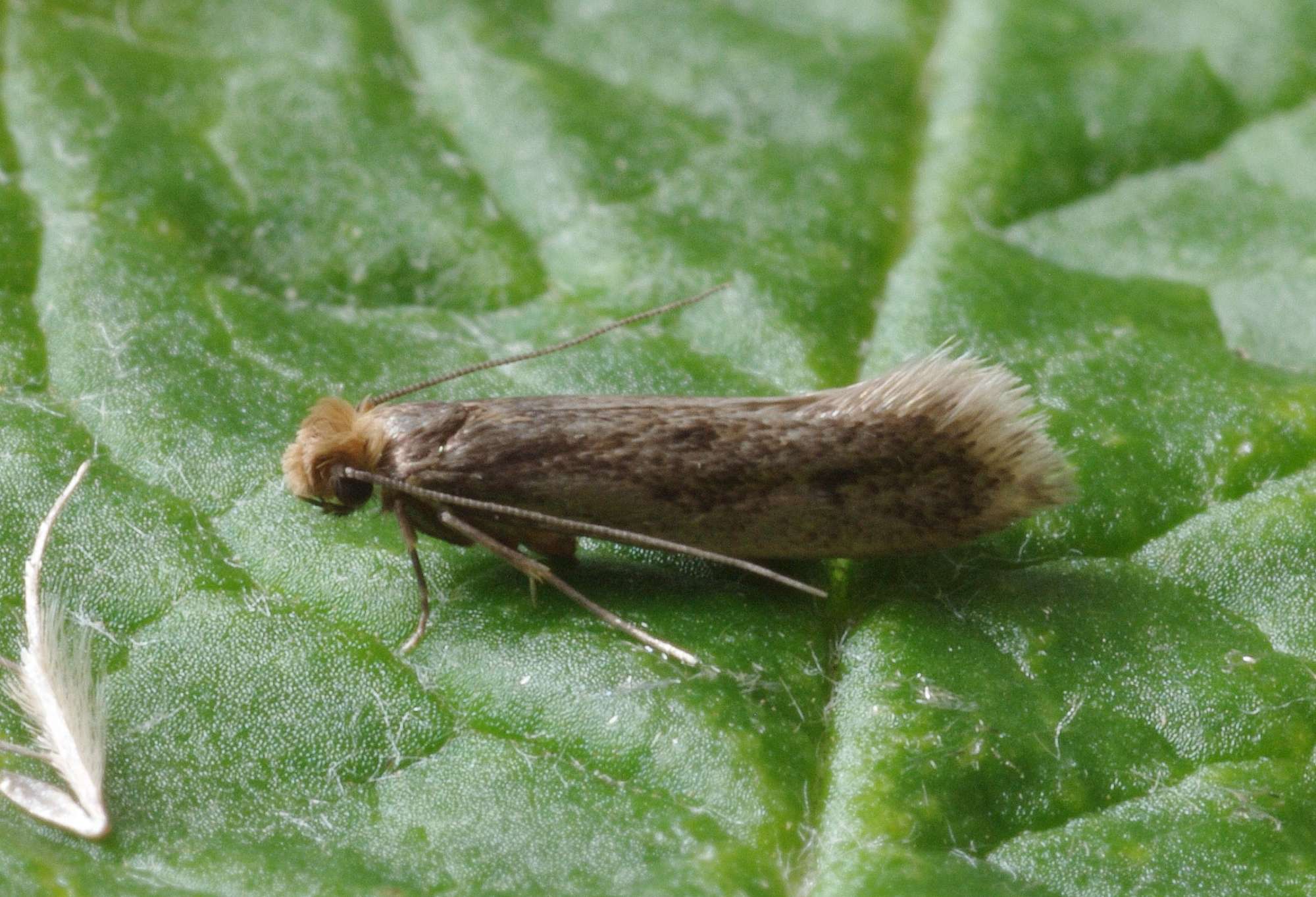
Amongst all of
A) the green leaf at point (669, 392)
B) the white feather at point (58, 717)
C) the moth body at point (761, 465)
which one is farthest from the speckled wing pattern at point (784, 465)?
the white feather at point (58, 717)

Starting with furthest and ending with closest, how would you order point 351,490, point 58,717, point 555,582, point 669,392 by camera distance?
point 669,392
point 351,490
point 555,582
point 58,717

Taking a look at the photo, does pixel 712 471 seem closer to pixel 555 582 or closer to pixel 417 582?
pixel 555 582

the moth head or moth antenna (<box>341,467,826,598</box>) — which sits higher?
the moth head

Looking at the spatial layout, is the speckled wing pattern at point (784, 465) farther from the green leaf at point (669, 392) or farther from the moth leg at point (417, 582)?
the green leaf at point (669, 392)

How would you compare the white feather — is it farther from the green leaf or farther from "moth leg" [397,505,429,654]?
"moth leg" [397,505,429,654]

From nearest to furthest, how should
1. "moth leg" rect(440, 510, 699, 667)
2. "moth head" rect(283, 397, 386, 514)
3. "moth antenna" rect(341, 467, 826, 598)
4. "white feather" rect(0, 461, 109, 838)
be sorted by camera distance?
"white feather" rect(0, 461, 109, 838) → "moth leg" rect(440, 510, 699, 667) → "moth antenna" rect(341, 467, 826, 598) → "moth head" rect(283, 397, 386, 514)

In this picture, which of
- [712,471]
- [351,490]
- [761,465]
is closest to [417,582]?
[351,490]

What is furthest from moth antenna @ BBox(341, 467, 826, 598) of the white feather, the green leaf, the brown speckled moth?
the white feather
